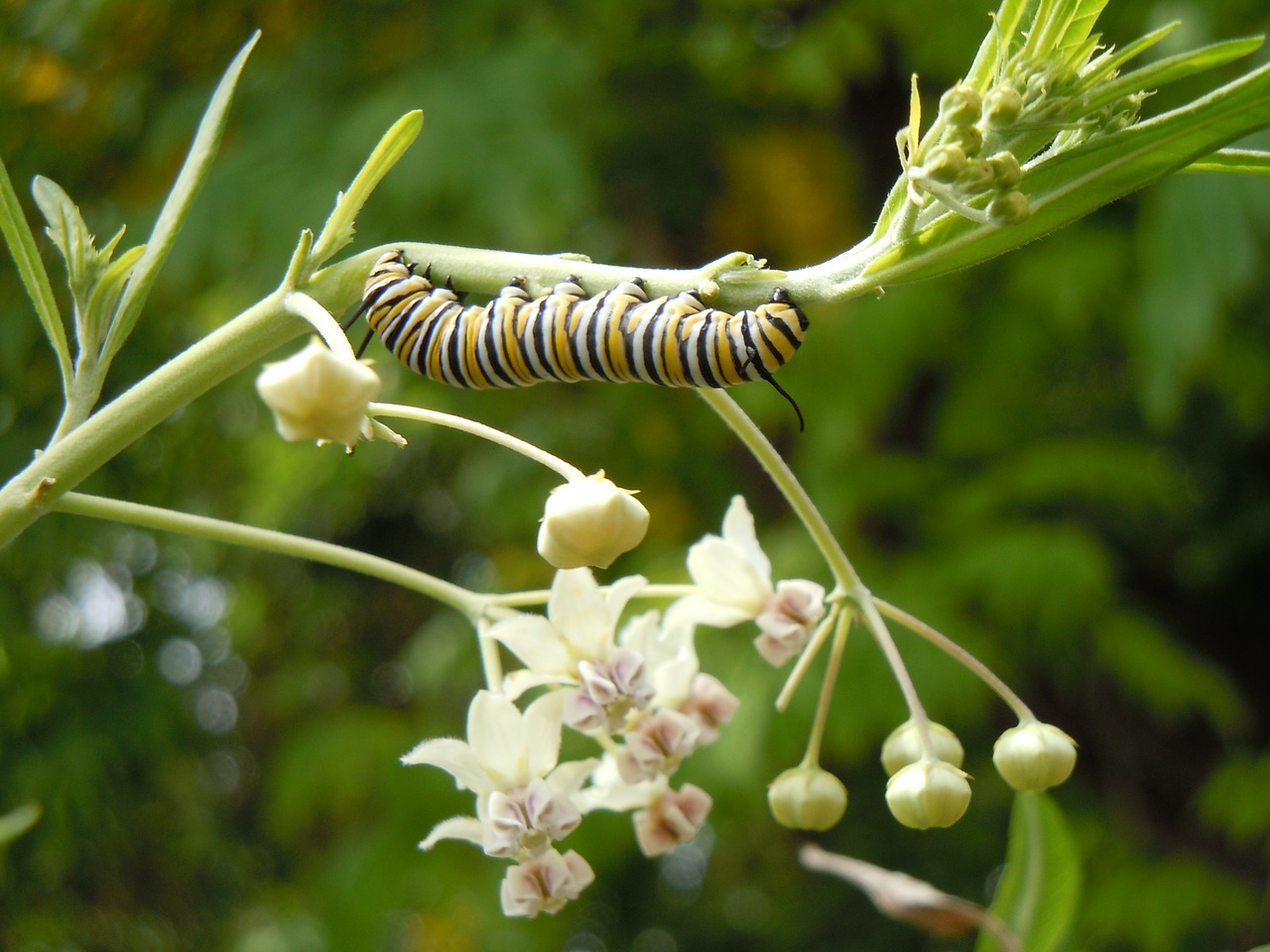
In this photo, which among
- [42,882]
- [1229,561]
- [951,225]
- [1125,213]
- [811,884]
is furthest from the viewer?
[811,884]

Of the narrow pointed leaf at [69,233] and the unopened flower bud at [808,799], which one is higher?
the narrow pointed leaf at [69,233]

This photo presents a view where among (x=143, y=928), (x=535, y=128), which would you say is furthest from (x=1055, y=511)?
Result: (x=143, y=928)

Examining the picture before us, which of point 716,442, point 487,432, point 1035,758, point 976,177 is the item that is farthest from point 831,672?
point 716,442

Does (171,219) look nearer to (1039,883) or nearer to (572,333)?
(572,333)

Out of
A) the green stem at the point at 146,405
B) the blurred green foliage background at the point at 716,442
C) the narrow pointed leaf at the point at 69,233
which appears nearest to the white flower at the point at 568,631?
the green stem at the point at 146,405

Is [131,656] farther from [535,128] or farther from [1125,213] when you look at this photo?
[1125,213]

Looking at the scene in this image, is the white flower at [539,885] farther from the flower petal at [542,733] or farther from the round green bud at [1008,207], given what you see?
the round green bud at [1008,207]

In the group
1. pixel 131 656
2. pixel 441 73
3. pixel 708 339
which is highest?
pixel 708 339
